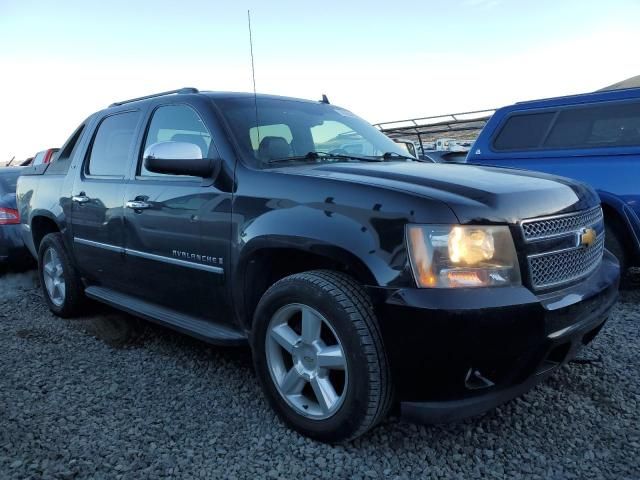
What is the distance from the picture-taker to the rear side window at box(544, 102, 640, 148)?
15.6 ft

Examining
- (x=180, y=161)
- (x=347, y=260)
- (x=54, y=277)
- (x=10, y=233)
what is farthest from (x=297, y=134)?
(x=10, y=233)

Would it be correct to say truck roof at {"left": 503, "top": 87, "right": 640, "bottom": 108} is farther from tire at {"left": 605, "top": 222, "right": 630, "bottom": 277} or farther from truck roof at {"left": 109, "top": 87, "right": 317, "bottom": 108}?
truck roof at {"left": 109, "top": 87, "right": 317, "bottom": 108}

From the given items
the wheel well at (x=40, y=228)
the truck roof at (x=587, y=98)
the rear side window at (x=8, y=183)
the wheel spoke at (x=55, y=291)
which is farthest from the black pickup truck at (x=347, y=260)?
the rear side window at (x=8, y=183)

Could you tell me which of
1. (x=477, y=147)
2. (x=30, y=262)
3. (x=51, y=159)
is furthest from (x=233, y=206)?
(x=30, y=262)

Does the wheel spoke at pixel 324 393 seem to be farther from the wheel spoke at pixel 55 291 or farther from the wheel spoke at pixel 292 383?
the wheel spoke at pixel 55 291

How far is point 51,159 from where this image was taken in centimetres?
478

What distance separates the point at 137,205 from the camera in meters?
3.31

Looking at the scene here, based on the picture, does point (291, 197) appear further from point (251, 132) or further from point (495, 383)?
point (495, 383)

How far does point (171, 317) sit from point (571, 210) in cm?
228

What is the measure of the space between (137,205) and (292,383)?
1.57 meters

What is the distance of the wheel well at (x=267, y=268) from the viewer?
8.42ft

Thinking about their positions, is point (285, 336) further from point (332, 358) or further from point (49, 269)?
point (49, 269)

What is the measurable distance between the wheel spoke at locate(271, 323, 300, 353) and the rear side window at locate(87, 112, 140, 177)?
1.79m

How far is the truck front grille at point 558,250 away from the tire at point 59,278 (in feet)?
11.7
